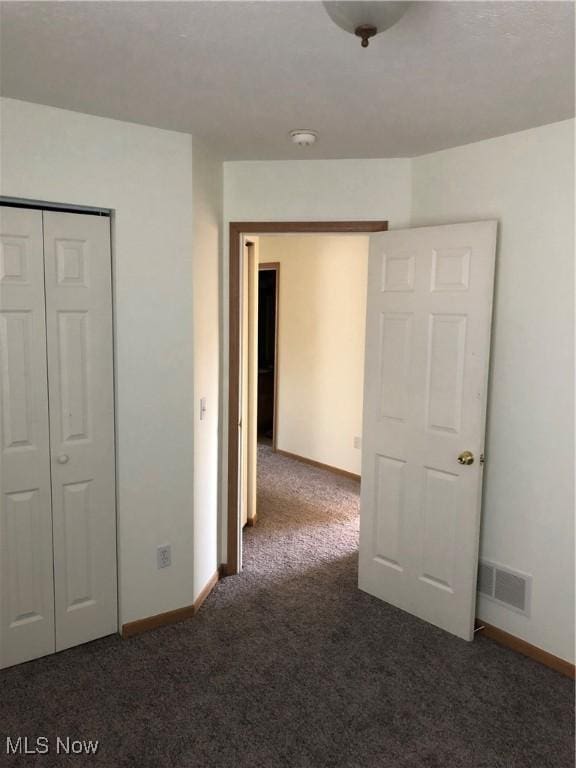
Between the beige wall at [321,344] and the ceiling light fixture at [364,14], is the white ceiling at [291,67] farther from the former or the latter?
the beige wall at [321,344]

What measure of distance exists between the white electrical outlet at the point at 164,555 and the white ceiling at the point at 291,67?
199 centimetres

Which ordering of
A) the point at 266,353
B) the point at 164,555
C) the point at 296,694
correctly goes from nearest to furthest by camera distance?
Answer: the point at 296,694 → the point at 164,555 → the point at 266,353

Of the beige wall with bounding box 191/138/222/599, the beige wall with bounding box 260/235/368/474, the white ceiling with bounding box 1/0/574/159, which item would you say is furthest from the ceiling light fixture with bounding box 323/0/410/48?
the beige wall with bounding box 260/235/368/474

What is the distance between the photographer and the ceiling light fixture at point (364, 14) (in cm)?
139

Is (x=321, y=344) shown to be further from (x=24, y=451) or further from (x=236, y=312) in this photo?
(x=24, y=451)

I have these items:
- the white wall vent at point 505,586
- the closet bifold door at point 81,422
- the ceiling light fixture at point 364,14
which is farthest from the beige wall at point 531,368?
the closet bifold door at point 81,422

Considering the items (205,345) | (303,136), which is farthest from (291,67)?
(205,345)

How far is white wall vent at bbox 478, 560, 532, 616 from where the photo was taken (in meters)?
2.83

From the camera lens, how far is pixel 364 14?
1.42 metres

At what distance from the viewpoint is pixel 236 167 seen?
3.33m

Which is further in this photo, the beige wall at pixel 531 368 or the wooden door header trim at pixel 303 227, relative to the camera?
the wooden door header trim at pixel 303 227

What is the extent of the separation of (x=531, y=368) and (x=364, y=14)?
70.9 inches

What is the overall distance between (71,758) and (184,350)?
1.71 meters

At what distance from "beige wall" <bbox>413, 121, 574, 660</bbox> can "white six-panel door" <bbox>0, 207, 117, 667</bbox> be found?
1.81 m
